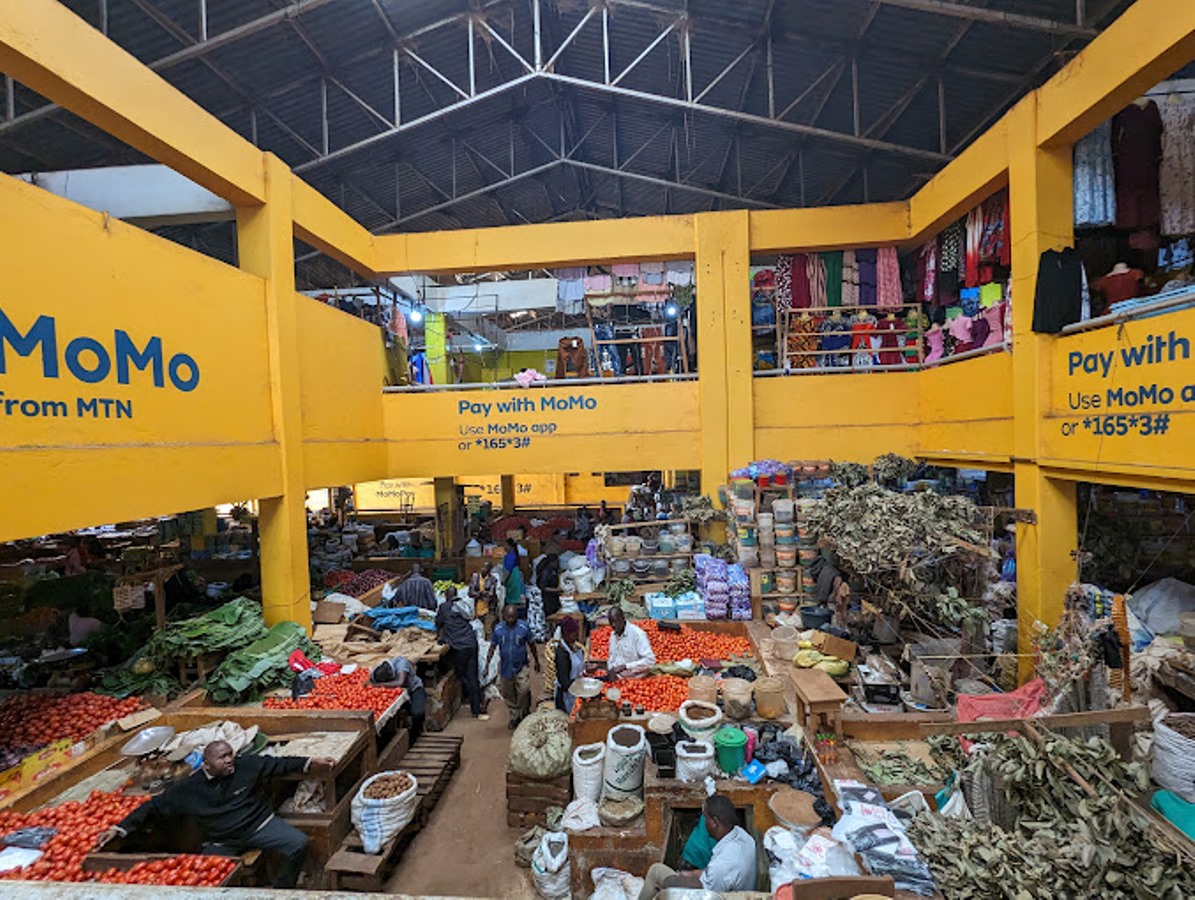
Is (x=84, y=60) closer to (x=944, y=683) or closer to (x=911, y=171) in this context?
(x=944, y=683)

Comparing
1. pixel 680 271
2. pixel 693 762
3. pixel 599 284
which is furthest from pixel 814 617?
pixel 599 284

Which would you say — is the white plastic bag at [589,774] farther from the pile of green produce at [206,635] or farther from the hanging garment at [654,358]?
the hanging garment at [654,358]

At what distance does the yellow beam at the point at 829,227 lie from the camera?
34.1 feet

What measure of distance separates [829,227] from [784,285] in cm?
122

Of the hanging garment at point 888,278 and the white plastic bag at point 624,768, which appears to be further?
the hanging garment at point 888,278

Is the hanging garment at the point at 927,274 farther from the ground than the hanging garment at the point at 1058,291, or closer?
farther from the ground

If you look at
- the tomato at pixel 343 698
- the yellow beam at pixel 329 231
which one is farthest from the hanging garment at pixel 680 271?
the tomato at pixel 343 698

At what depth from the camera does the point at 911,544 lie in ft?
18.8

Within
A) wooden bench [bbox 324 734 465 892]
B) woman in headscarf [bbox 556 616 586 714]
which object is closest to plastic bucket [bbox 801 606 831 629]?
woman in headscarf [bbox 556 616 586 714]

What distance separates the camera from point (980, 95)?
10.2 metres

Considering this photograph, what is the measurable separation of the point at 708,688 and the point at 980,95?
35.6 feet

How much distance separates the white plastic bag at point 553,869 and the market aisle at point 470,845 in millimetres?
366

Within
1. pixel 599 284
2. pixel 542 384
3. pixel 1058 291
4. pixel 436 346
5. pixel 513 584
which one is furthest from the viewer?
pixel 436 346

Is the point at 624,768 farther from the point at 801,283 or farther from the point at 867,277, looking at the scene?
the point at 867,277
